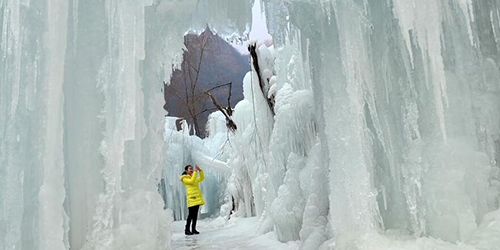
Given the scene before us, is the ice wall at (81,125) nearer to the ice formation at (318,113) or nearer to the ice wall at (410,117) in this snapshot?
the ice formation at (318,113)

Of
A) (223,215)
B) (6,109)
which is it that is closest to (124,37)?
(6,109)

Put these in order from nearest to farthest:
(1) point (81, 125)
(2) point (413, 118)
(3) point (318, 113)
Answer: (1) point (81, 125), (2) point (413, 118), (3) point (318, 113)

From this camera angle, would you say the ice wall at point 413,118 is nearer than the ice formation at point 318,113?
No

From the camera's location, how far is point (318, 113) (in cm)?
429

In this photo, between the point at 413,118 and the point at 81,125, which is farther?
the point at 413,118

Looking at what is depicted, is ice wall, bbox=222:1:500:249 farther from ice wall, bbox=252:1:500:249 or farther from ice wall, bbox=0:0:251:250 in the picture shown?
ice wall, bbox=0:0:251:250

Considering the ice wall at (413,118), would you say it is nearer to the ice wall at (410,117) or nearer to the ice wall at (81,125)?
the ice wall at (410,117)

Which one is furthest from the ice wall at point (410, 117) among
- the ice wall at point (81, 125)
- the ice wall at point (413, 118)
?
the ice wall at point (81, 125)

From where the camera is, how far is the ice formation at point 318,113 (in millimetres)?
2533

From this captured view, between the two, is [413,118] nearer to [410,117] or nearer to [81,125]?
Answer: [410,117]

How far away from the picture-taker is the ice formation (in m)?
2.53

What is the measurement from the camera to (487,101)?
339 cm

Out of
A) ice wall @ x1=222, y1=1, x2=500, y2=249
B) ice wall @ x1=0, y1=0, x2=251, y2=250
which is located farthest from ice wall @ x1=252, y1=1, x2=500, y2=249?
ice wall @ x1=0, y1=0, x2=251, y2=250

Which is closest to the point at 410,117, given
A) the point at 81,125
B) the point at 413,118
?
the point at 413,118
